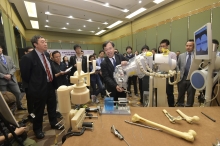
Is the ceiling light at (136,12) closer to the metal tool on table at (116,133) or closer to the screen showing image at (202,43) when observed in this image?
the screen showing image at (202,43)

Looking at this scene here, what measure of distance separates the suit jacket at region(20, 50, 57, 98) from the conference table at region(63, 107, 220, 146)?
3.76 ft

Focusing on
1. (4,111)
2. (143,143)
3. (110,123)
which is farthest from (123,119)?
(4,111)

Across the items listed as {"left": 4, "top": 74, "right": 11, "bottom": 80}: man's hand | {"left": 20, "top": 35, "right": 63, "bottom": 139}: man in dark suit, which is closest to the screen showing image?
{"left": 20, "top": 35, "right": 63, "bottom": 139}: man in dark suit

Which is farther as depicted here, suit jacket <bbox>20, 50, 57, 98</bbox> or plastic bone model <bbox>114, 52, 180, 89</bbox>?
suit jacket <bbox>20, 50, 57, 98</bbox>

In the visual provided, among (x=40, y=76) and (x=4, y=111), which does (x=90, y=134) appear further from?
(x=40, y=76)

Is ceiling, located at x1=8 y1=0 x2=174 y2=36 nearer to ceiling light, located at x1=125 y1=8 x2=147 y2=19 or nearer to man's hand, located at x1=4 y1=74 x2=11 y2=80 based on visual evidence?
ceiling light, located at x1=125 y1=8 x2=147 y2=19

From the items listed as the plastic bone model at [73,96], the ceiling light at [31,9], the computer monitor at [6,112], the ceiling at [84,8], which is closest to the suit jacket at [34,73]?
the computer monitor at [6,112]

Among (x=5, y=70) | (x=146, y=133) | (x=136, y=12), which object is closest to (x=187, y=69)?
(x=146, y=133)

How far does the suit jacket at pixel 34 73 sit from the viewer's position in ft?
5.42

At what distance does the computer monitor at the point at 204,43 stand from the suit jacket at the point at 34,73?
1.89m

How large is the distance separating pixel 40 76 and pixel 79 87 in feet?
4.06

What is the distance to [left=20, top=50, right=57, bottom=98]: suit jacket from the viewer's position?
5.42ft

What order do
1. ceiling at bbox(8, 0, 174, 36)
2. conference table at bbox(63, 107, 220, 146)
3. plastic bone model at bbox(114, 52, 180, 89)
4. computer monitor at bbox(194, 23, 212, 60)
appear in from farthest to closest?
ceiling at bbox(8, 0, 174, 36) → plastic bone model at bbox(114, 52, 180, 89) → computer monitor at bbox(194, 23, 212, 60) → conference table at bbox(63, 107, 220, 146)

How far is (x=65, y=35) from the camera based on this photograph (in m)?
9.91
